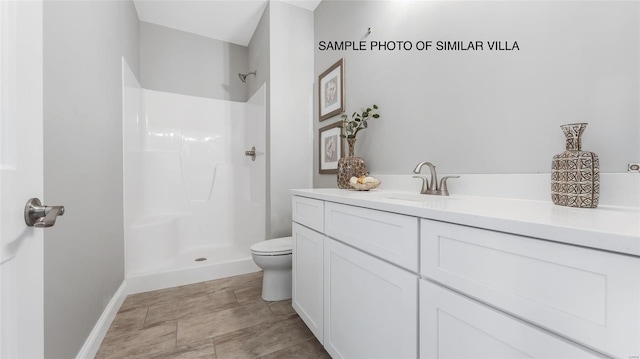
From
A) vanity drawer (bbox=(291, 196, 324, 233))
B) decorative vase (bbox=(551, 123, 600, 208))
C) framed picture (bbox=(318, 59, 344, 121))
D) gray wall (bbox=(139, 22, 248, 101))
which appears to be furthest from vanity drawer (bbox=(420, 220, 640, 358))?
gray wall (bbox=(139, 22, 248, 101))

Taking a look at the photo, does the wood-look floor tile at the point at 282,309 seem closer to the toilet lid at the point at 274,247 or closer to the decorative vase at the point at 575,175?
the toilet lid at the point at 274,247

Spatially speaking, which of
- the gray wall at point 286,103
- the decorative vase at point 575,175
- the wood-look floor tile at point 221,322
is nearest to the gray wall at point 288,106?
the gray wall at point 286,103

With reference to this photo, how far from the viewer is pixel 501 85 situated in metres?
0.99

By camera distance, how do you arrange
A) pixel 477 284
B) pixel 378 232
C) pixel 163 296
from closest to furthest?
pixel 477 284
pixel 378 232
pixel 163 296

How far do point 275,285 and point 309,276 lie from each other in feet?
2.01

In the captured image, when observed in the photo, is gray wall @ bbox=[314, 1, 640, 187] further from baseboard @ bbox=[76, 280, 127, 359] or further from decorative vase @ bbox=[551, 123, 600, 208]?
baseboard @ bbox=[76, 280, 127, 359]

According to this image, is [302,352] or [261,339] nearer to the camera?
[302,352]

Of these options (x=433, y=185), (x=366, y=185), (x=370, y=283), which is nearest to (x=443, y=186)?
(x=433, y=185)

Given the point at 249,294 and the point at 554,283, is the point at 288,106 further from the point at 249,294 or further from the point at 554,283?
the point at 554,283

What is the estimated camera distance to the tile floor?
51.0 inches

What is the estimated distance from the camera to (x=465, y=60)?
112 centimetres

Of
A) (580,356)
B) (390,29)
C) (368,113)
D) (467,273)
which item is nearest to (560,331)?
(580,356)

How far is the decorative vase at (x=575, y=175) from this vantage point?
683 mm

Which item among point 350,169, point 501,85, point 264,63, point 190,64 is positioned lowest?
point 350,169
